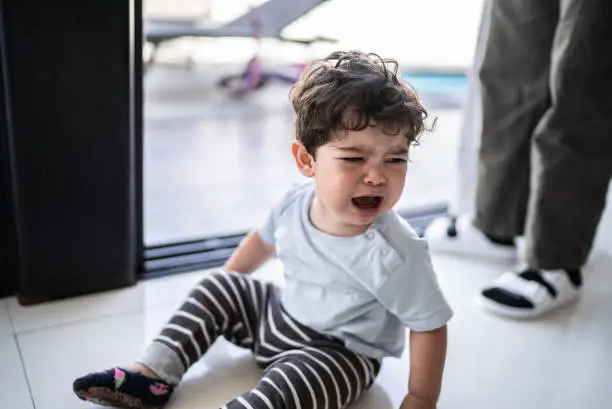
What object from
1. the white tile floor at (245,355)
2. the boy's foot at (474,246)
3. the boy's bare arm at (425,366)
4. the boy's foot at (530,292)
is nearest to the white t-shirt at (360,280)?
the boy's bare arm at (425,366)

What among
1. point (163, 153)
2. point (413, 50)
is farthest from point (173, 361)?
point (413, 50)

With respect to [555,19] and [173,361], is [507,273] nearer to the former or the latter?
[555,19]

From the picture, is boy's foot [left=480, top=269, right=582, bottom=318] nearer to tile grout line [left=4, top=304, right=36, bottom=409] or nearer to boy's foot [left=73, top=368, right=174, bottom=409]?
boy's foot [left=73, top=368, right=174, bottom=409]

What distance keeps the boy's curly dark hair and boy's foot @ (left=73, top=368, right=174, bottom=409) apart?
0.39 m

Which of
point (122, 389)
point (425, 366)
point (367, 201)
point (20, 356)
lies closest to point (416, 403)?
point (425, 366)

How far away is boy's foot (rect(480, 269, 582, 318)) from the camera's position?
4.01 ft

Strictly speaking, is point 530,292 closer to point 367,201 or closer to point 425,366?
point 425,366

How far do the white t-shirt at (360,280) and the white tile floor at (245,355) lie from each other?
5.4 inches

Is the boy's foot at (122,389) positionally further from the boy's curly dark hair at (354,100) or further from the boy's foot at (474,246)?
the boy's foot at (474,246)

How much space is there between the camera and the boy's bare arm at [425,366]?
87 cm

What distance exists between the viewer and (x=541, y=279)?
126 cm

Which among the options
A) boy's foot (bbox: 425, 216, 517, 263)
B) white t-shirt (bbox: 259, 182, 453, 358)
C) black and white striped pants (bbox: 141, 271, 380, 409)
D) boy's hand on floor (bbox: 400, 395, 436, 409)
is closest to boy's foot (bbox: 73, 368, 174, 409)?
black and white striped pants (bbox: 141, 271, 380, 409)

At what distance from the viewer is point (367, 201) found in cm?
84

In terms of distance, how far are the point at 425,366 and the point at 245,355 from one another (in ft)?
1.05
